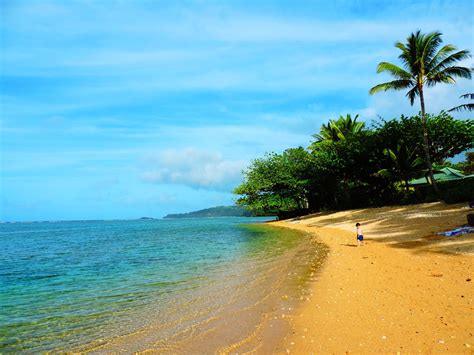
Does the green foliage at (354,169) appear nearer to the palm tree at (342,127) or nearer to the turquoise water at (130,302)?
the palm tree at (342,127)

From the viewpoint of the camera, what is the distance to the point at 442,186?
115 ft

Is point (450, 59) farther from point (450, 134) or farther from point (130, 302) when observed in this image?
point (130, 302)

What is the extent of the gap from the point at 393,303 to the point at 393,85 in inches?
1105

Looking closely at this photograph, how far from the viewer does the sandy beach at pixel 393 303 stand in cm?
615

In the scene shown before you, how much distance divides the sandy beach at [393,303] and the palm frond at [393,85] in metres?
19.3

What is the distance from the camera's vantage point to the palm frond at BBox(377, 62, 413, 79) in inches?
1201

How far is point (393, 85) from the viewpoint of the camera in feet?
104

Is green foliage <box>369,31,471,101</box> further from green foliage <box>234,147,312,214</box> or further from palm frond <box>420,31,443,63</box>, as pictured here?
green foliage <box>234,147,312,214</box>

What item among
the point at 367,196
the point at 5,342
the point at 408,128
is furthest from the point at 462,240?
the point at 367,196

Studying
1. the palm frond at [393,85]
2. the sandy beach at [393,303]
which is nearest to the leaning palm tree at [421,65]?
the palm frond at [393,85]

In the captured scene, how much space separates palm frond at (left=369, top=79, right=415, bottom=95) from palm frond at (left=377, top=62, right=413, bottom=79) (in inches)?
19.7

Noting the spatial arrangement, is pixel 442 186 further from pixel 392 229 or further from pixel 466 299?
pixel 466 299

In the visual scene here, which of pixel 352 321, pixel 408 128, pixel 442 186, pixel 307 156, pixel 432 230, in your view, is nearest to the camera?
pixel 352 321

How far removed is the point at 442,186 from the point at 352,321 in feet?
109
